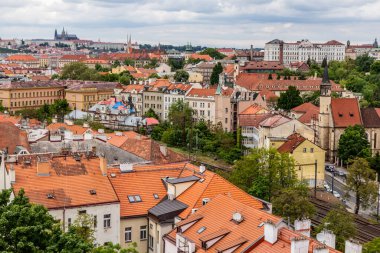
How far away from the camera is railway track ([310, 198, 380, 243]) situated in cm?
5023

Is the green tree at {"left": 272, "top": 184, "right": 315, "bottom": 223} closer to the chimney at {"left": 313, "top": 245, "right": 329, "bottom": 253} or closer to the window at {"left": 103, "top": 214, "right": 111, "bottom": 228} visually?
the window at {"left": 103, "top": 214, "right": 111, "bottom": 228}

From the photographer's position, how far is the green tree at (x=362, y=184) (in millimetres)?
58562

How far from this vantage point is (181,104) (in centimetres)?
10850

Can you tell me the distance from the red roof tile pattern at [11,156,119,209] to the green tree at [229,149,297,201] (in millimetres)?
18618

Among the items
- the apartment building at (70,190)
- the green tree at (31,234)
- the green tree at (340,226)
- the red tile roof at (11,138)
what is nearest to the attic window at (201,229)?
the apartment building at (70,190)

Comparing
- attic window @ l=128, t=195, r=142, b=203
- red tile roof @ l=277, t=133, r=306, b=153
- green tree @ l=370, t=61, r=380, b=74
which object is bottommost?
red tile roof @ l=277, t=133, r=306, b=153

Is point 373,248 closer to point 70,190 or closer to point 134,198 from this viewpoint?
point 134,198

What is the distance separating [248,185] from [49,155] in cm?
2061

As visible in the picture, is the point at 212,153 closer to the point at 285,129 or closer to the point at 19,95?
the point at 285,129

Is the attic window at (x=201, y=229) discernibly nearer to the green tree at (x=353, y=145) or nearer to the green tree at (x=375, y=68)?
the green tree at (x=353, y=145)

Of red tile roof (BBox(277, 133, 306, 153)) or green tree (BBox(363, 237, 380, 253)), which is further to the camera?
red tile roof (BBox(277, 133, 306, 153))

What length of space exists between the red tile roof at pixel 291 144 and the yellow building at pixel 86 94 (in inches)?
2738

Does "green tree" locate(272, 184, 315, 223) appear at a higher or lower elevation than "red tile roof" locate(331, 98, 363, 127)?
lower

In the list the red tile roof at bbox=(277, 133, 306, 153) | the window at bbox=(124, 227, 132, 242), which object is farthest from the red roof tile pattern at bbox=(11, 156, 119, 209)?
the red tile roof at bbox=(277, 133, 306, 153)
